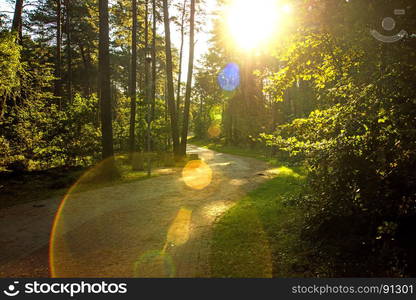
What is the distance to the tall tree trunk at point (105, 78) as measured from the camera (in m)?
14.0

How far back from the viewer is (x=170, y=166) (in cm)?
2055

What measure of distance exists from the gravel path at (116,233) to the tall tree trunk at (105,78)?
139 inches

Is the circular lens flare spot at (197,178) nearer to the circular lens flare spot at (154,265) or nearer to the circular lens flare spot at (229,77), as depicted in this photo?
the circular lens flare spot at (154,265)

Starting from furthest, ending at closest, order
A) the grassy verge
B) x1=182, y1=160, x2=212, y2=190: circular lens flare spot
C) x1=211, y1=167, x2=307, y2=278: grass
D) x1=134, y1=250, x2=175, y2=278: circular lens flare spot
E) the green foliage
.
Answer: x1=182, y1=160, x2=212, y2=190: circular lens flare spot → the grassy verge → x1=211, y1=167, x2=307, y2=278: grass → x1=134, y1=250, x2=175, y2=278: circular lens flare spot → the green foliage

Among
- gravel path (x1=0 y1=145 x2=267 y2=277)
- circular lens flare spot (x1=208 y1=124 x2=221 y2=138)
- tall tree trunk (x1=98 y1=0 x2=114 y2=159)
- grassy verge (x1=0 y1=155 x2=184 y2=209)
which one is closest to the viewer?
gravel path (x1=0 y1=145 x2=267 y2=277)

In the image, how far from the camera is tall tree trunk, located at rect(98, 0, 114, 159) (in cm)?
1395

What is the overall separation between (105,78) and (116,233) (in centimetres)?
954

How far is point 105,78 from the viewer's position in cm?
1412

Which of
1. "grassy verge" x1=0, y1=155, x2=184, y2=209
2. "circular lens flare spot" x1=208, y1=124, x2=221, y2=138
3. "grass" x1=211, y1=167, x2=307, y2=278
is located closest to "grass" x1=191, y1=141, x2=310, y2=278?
"grass" x1=211, y1=167, x2=307, y2=278

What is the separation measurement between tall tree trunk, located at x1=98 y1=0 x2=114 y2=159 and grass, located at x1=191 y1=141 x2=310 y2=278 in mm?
8300

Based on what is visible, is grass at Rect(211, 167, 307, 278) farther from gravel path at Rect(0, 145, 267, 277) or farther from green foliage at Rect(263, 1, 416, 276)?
green foliage at Rect(263, 1, 416, 276)

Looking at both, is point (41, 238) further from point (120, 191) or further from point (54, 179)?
point (54, 179)

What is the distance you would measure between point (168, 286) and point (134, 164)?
15.0m

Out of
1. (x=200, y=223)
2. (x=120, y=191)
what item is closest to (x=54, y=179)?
(x=120, y=191)
